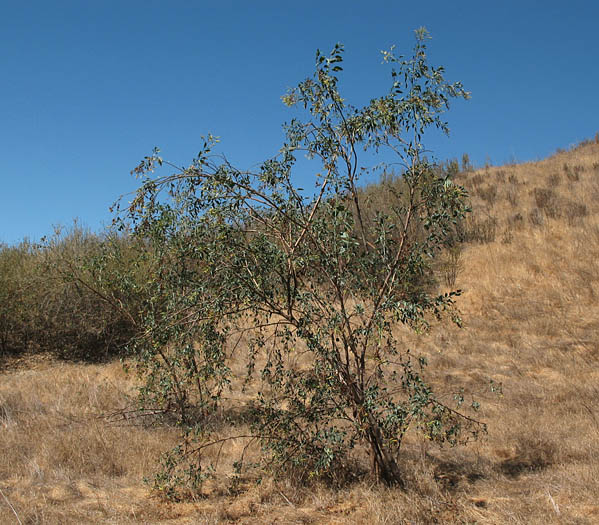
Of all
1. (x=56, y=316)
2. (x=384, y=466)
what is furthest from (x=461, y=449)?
(x=56, y=316)

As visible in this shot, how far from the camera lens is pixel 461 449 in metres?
7.24

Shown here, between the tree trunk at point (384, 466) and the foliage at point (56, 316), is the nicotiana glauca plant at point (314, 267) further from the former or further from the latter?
the foliage at point (56, 316)

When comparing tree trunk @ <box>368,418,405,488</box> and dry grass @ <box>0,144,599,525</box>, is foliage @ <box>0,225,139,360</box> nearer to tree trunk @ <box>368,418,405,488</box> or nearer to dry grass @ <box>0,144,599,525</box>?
dry grass @ <box>0,144,599,525</box>

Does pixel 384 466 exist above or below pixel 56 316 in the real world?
below

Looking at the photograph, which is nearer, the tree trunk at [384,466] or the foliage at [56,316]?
the tree trunk at [384,466]

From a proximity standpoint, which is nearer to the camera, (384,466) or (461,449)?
(384,466)

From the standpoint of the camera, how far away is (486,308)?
48.4 ft

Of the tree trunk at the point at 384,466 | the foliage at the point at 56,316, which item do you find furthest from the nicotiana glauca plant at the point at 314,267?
the foliage at the point at 56,316

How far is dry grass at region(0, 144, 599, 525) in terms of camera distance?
5.22 meters

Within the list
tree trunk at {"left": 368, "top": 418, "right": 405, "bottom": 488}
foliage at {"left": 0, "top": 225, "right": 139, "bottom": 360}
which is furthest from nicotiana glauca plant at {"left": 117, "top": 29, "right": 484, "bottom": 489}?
foliage at {"left": 0, "top": 225, "right": 139, "bottom": 360}

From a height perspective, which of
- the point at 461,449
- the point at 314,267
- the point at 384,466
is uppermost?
the point at 314,267

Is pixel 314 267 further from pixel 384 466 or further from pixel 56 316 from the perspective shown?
pixel 56 316

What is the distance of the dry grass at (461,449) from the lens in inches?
206

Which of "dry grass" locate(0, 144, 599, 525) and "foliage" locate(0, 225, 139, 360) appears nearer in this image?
"dry grass" locate(0, 144, 599, 525)
